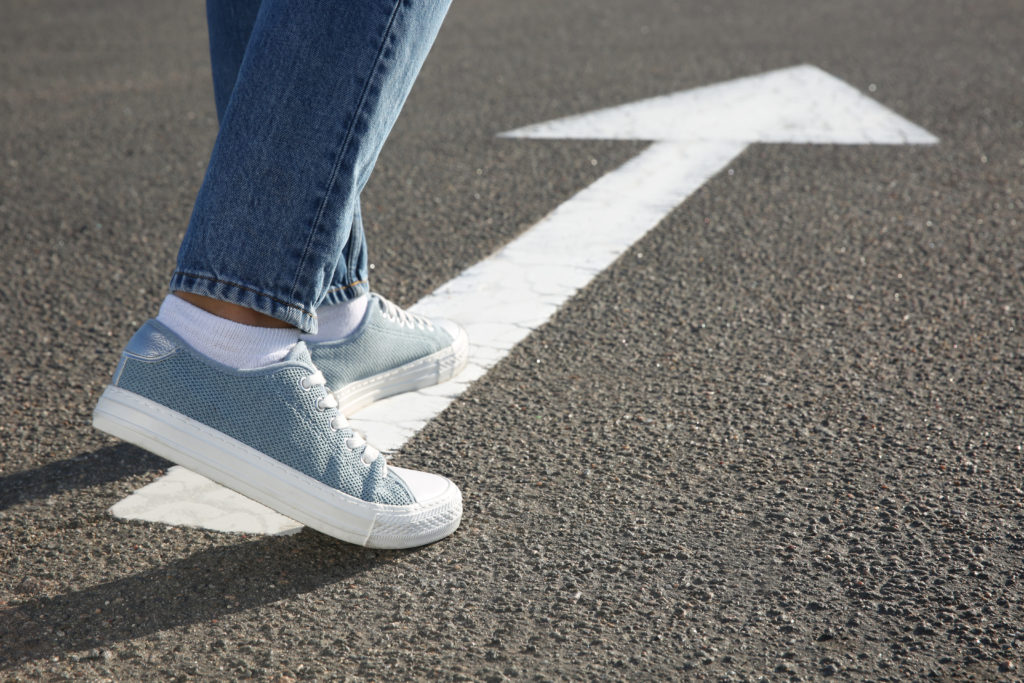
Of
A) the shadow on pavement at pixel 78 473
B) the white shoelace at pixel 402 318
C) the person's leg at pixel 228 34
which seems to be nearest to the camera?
the shadow on pavement at pixel 78 473

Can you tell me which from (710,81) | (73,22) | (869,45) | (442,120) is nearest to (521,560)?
(442,120)

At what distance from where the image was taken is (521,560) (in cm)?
150

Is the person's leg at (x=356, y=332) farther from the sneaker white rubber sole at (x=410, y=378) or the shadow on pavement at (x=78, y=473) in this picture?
the shadow on pavement at (x=78, y=473)

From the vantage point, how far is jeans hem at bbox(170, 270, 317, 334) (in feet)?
Answer: 4.69

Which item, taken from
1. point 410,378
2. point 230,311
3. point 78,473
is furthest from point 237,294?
point 410,378

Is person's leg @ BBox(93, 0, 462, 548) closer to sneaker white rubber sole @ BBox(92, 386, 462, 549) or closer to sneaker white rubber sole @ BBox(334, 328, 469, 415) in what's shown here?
sneaker white rubber sole @ BBox(92, 386, 462, 549)

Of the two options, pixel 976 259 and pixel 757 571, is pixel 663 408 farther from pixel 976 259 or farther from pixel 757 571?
pixel 976 259

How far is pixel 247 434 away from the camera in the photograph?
149cm

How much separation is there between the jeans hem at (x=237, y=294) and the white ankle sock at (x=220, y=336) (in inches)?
1.6

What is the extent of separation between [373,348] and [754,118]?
255cm

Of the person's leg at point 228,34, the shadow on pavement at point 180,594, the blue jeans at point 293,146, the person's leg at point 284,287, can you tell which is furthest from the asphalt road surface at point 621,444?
the person's leg at point 228,34

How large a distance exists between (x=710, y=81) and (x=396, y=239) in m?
2.26

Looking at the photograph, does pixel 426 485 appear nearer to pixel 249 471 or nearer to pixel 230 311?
pixel 249 471

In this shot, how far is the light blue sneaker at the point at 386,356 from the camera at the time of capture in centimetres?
197
